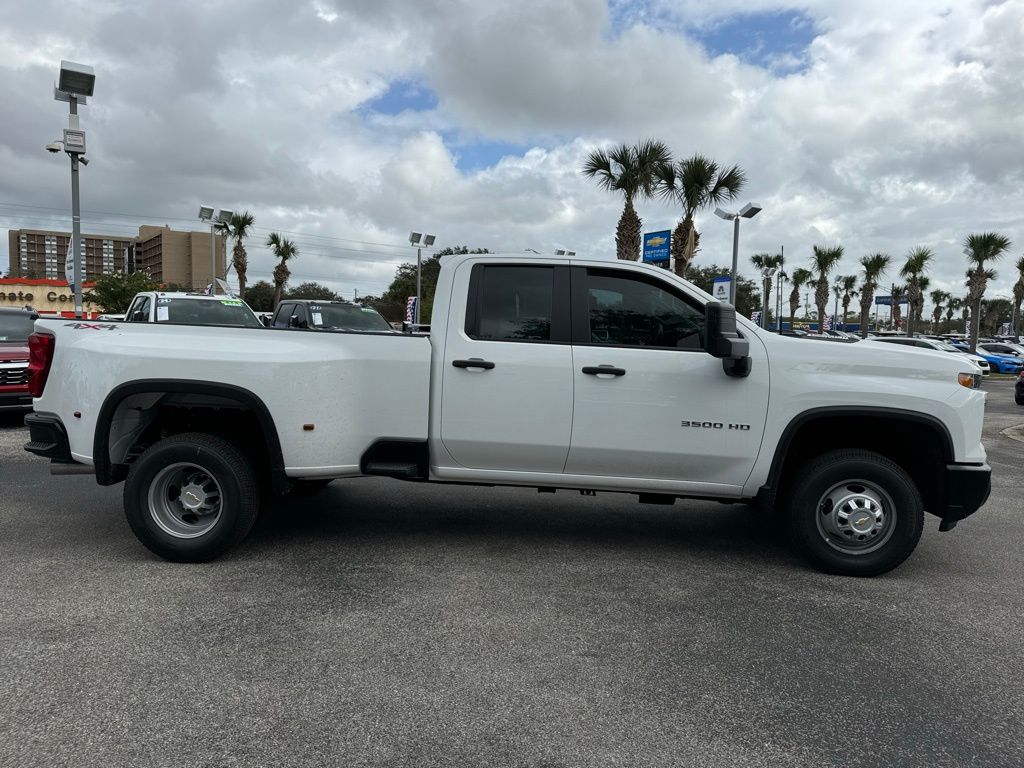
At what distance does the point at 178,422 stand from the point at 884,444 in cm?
482

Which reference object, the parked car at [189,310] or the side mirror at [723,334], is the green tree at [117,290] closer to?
the parked car at [189,310]

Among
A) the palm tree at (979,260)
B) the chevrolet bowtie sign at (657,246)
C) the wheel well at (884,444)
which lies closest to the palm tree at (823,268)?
the palm tree at (979,260)

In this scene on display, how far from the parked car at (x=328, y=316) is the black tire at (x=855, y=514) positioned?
9786mm

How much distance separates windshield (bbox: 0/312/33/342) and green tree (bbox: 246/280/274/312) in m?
71.0

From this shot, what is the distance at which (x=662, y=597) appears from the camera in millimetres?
4355

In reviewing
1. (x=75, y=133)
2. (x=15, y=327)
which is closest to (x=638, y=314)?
(x=15, y=327)

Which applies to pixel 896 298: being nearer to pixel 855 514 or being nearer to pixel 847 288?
pixel 847 288

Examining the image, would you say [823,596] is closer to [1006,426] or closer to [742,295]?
[1006,426]

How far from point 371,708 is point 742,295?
79448 millimetres

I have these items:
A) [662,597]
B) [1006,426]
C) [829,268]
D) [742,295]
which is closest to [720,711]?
[662,597]

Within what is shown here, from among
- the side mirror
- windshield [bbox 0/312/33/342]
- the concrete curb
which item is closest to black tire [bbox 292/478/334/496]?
the side mirror

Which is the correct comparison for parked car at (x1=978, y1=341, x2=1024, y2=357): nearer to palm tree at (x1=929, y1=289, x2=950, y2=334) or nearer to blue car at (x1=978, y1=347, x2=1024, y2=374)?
blue car at (x1=978, y1=347, x2=1024, y2=374)

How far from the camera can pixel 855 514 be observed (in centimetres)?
468

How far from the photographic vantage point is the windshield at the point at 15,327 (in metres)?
10.9
